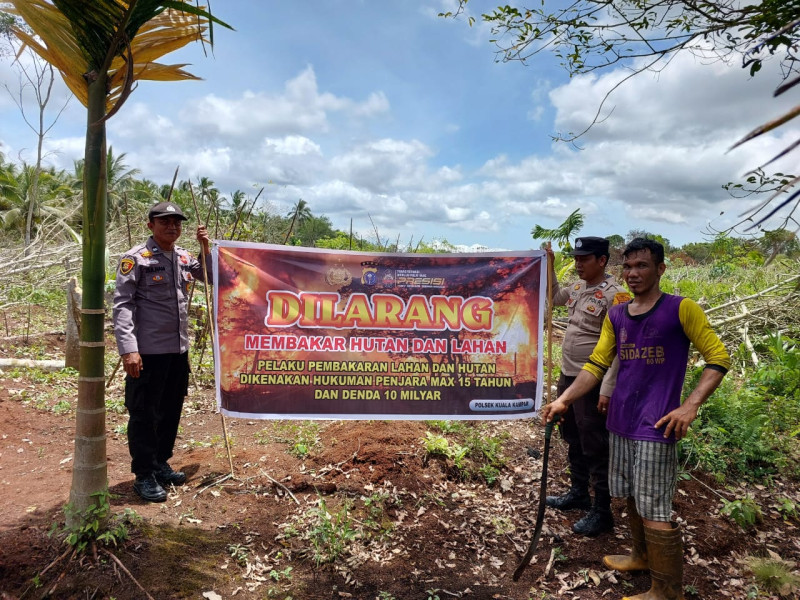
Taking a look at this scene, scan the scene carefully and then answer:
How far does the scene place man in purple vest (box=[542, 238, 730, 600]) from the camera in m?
2.81

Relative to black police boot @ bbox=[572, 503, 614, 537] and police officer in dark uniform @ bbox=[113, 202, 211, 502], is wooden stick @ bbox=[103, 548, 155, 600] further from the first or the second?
black police boot @ bbox=[572, 503, 614, 537]

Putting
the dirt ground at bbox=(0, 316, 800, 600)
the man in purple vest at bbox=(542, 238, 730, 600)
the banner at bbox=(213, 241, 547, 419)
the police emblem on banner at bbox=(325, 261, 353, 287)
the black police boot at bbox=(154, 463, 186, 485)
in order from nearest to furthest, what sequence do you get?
the man in purple vest at bbox=(542, 238, 730, 600)
the dirt ground at bbox=(0, 316, 800, 600)
the black police boot at bbox=(154, 463, 186, 485)
the banner at bbox=(213, 241, 547, 419)
the police emblem on banner at bbox=(325, 261, 353, 287)

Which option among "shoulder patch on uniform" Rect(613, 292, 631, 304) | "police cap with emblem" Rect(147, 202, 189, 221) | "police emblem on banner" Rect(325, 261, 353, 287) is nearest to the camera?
"shoulder patch on uniform" Rect(613, 292, 631, 304)

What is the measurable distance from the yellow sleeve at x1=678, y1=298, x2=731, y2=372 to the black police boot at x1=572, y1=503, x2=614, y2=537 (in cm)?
164

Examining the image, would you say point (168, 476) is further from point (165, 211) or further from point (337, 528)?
point (165, 211)

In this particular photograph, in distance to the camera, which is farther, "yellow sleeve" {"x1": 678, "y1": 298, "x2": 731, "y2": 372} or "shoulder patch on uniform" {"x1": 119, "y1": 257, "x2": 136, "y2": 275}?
"shoulder patch on uniform" {"x1": 119, "y1": 257, "x2": 136, "y2": 275}

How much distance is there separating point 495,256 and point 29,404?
5.88 m

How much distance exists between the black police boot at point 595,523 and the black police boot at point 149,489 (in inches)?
126

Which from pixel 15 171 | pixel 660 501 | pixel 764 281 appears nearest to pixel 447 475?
pixel 660 501

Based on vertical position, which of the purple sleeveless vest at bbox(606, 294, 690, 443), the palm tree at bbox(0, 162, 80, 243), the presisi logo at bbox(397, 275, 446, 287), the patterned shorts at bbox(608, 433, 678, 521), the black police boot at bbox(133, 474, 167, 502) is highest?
the palm tree at bbox(0, 162, 80, 243)

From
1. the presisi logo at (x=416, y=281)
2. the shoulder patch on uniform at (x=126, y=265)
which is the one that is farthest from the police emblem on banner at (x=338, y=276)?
the shoulder patch on uniform at (x=126, y=265)

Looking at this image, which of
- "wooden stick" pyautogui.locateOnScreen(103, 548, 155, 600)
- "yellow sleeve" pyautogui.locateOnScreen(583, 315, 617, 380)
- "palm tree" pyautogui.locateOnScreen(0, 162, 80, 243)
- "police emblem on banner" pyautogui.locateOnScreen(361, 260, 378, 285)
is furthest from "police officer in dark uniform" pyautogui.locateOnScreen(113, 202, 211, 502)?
"palm tree" pyautogui.locateOnScreen(0, 162, 80, 243)

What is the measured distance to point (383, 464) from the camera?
4.46 meters

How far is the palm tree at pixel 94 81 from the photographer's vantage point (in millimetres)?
2689
